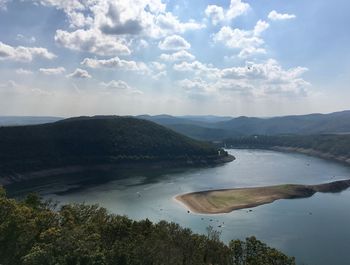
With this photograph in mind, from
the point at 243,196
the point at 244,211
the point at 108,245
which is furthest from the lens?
the point at 243,196

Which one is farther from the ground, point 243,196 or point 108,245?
point 108,245

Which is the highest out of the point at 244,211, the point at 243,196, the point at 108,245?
the point at 108,245

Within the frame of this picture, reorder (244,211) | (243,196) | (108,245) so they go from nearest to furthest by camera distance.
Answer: (108,245), (244,211), (243,196)

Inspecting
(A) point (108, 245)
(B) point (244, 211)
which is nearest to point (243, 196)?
(B) point (244, 211)

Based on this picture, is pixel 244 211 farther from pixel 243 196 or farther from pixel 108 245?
pixel 108 245

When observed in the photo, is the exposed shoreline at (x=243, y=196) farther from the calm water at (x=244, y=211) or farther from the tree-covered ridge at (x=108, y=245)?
the tree-covered ridge at (x=108, y=245)

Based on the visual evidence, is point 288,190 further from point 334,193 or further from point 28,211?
point 28,211

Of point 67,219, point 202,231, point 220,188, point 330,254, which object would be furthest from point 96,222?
point 220,188

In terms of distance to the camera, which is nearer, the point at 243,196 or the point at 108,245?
the point at 108,245
